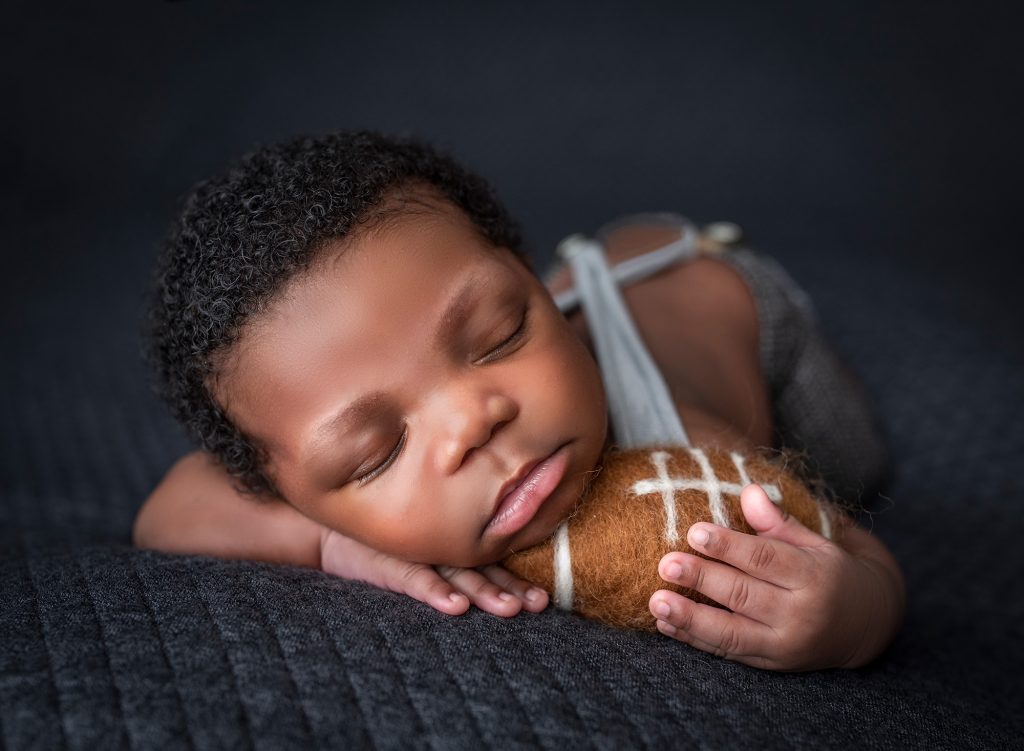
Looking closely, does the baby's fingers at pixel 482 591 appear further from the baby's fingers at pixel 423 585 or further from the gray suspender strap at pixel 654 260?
the gray suspender strap at pixel 654 260

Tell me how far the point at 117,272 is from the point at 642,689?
5.32 feet

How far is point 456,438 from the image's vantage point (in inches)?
31.6

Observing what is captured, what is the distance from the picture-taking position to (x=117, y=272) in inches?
79.8

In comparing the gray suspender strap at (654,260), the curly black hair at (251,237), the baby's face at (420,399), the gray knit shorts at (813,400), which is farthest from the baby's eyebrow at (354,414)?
the gray knit shorts at (813,400)

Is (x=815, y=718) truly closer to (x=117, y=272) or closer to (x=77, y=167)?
(x=117, y=272)

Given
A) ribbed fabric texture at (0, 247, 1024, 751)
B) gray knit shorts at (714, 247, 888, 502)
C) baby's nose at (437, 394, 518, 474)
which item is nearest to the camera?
ribbed fabric texture at (0, 247, 1024, 751)

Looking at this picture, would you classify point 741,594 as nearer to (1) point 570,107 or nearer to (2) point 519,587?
(2) point 519,587

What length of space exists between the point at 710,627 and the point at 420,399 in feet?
1.01

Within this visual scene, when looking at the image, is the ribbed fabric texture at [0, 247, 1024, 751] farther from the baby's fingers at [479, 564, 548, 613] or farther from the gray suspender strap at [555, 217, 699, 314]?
the gray suspender strap at [555, 217, 699, 314]

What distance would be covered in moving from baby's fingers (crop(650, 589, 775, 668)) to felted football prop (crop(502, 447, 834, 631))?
3cm

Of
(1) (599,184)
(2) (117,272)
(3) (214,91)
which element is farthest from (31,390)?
(1) (599,184)

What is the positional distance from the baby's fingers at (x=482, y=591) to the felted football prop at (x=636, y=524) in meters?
0.03

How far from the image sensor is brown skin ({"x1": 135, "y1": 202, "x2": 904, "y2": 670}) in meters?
0.82

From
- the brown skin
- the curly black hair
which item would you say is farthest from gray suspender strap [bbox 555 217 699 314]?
the brown skin
